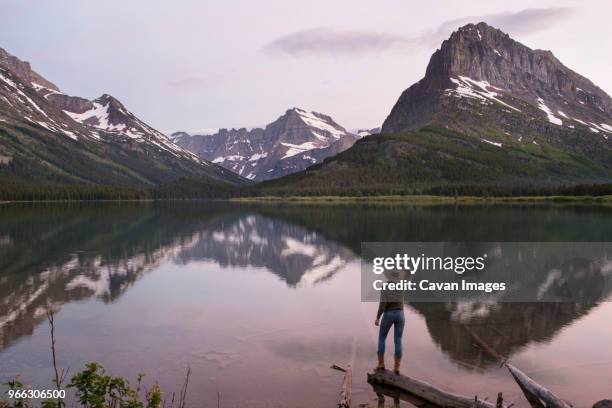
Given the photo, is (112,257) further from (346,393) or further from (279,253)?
(346,393)

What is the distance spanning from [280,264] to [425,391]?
4156cm

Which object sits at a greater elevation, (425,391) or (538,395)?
(538,395)

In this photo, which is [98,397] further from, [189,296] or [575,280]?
[575,280]

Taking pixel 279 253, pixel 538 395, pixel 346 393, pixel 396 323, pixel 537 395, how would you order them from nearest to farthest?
pixel 538 395, pixel 537 395, pixel 346 393, pixel 396 323, pixel 279 253

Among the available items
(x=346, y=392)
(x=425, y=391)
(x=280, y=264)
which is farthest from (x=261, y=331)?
(x=280, y=264)

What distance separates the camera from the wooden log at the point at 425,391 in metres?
17.5

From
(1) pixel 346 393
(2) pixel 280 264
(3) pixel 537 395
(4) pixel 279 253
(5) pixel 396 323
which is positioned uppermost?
(5) pixel 396 323

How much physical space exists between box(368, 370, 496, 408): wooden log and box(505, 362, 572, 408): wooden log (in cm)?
163

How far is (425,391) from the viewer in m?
19.0

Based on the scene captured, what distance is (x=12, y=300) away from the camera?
37344mm

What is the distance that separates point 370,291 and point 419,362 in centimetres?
1831

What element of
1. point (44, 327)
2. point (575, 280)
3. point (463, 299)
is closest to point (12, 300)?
point (44, 327)

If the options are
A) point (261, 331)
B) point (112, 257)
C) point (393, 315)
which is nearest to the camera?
point (393, 315)

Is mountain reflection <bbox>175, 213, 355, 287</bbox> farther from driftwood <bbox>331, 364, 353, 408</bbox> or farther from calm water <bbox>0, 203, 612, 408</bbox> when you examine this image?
driftwood <bbox>331, 364, 353, 408</bbox>
